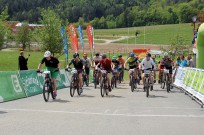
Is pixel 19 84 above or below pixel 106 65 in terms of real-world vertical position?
below

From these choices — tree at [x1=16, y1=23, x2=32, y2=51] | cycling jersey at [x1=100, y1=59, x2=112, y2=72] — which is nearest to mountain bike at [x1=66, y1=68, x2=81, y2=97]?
cycling jersey at [x1=100, y1=59, x2=112, y2=72]

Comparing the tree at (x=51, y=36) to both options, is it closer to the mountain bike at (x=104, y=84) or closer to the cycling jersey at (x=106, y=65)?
the cycling jersey at (x=106, y=65)

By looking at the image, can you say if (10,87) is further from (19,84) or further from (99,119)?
(99,119)

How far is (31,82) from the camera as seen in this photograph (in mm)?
18188

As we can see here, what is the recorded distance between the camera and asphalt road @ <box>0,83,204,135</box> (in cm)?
900

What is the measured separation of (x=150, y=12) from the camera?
198125mm

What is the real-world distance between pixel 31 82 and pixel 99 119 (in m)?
7.99

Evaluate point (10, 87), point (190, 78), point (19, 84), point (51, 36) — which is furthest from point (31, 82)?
point (51, 36)

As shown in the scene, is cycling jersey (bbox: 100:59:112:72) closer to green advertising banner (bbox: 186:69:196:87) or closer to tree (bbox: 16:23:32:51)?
green advertising banner (bbox: 186:69:196:87)

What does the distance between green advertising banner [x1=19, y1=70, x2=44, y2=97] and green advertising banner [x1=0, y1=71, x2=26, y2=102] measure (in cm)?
41

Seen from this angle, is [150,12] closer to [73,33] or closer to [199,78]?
[73,33]

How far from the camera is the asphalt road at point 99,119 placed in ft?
29.5

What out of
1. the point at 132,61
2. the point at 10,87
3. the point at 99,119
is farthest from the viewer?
the point at 132,61

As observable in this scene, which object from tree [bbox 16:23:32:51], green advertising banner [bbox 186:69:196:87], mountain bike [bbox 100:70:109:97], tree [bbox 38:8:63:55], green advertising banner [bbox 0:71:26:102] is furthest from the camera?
tree [bbox 16:23:32:51]
